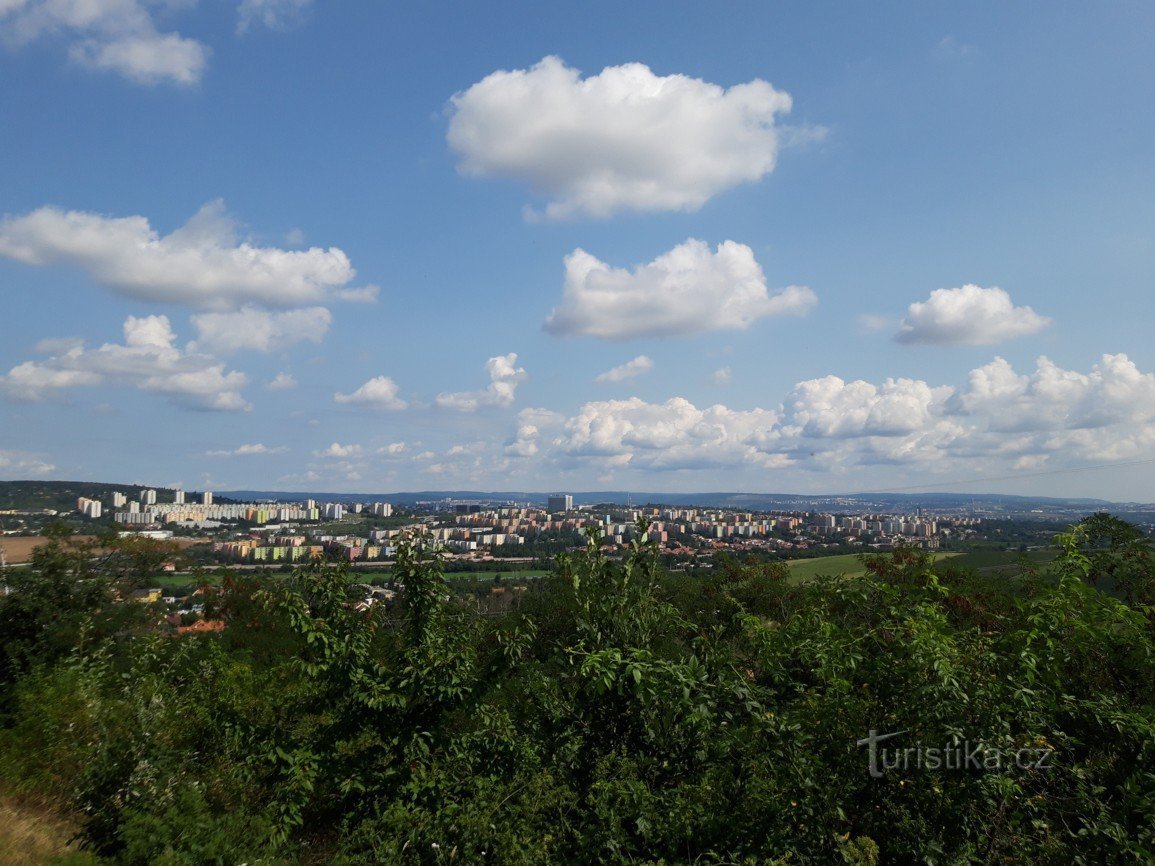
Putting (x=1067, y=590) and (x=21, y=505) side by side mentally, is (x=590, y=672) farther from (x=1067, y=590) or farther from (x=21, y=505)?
(x=21, y=505)

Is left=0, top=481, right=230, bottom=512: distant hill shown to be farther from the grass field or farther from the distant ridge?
the grass field

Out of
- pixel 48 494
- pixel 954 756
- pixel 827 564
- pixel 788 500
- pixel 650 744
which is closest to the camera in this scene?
pixel 954 756

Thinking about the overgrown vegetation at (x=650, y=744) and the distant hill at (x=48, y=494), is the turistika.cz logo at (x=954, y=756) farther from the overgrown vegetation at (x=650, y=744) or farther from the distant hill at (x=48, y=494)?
the distant hill at (x=48, y=494)

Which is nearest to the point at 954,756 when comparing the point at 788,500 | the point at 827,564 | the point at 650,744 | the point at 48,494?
the point at 650,744

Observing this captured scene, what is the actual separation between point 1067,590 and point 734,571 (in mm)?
24494

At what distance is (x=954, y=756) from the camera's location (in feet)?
16.1

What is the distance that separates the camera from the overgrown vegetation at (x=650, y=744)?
4.82 meters

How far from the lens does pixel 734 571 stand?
30203mm

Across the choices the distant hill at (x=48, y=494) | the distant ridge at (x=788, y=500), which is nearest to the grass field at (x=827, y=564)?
the distant ridge at (x=788, y=500)

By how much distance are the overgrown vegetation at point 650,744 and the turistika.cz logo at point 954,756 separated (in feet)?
0.16

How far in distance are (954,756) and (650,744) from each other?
7.99 feet

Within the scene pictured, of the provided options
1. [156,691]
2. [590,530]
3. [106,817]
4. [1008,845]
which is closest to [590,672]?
[590,530]

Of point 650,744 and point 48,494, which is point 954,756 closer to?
point 650,744

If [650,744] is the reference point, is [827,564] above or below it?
below
